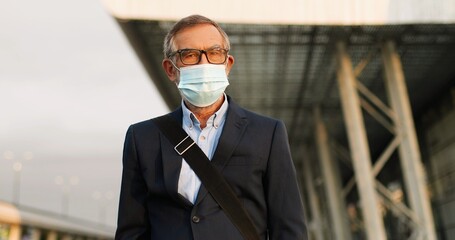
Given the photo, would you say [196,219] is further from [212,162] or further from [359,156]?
[359,156]

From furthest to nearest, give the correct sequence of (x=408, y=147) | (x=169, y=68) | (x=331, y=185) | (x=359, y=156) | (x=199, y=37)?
(x=331, y=185)
(x=359, y=156)
(x=408, y=147)
(x=169, y=68)
(x=199, y=37)

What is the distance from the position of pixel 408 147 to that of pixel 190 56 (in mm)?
18236

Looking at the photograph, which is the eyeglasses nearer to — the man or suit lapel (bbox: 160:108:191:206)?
the man

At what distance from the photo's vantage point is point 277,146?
282 centimetres

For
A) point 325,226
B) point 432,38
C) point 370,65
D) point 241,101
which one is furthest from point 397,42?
point 325,226

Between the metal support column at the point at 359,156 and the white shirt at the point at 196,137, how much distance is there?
17.4m

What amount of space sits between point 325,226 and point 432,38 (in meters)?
33.9

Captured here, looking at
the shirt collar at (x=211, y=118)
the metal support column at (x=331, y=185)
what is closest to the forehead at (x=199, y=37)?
the shirt collar at (x=211, y=118)

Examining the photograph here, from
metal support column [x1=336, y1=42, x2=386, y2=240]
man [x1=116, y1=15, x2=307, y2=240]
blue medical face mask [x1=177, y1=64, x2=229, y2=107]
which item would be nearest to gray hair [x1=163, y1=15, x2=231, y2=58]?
man [x1=116, y1=15, x2=307, y2=240]

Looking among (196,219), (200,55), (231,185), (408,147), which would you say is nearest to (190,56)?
(200,55)

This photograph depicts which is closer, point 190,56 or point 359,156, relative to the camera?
point 190,56

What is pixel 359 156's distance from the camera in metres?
20.3

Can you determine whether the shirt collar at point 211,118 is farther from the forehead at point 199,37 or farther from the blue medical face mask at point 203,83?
the forehead at point 199,37

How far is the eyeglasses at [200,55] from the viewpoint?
283 cm
